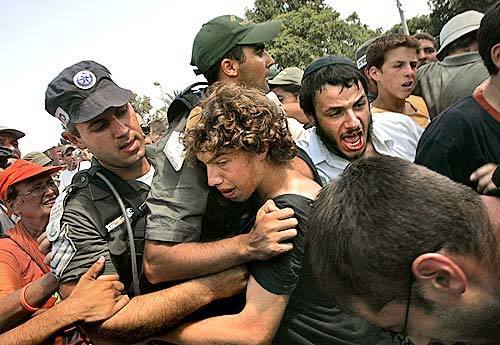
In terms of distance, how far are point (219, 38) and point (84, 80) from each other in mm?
701

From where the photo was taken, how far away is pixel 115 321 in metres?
2.12

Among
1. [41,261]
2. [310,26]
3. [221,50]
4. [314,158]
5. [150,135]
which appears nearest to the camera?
[221,50]

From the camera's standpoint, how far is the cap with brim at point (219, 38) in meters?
2.67

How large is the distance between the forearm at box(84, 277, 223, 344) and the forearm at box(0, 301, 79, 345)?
4.2 inches

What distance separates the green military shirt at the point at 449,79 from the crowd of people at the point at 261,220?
2.45 feet

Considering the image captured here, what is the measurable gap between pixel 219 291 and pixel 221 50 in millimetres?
1230

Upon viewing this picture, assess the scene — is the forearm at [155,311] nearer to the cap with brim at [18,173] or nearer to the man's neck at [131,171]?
the man's neck at [131,171]

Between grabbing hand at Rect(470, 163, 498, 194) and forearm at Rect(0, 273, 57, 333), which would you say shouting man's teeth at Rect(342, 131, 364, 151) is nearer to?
grabbing hand at Rect(470, 163, 498, 194)

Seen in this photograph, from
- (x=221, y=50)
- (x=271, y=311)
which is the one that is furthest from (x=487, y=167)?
(x=221, y=50)

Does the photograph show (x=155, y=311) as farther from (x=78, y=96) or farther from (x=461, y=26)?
(x=461, y=26)

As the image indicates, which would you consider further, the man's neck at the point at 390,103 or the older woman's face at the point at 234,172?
the man's neck at the point at 390,103

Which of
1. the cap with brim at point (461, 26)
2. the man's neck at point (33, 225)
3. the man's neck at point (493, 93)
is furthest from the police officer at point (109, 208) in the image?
the cap with brim at point (461, 26)

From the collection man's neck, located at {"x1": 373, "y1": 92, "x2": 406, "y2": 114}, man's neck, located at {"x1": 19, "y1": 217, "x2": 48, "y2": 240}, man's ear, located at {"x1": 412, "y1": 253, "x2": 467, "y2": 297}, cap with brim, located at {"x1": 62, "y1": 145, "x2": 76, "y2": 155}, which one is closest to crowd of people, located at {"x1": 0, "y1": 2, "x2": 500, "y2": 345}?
man's ear, located at {"x1": 412, "y1": 253, "x2": 467, "y2": 297}

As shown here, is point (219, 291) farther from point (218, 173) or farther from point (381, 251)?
point (381, 251)
